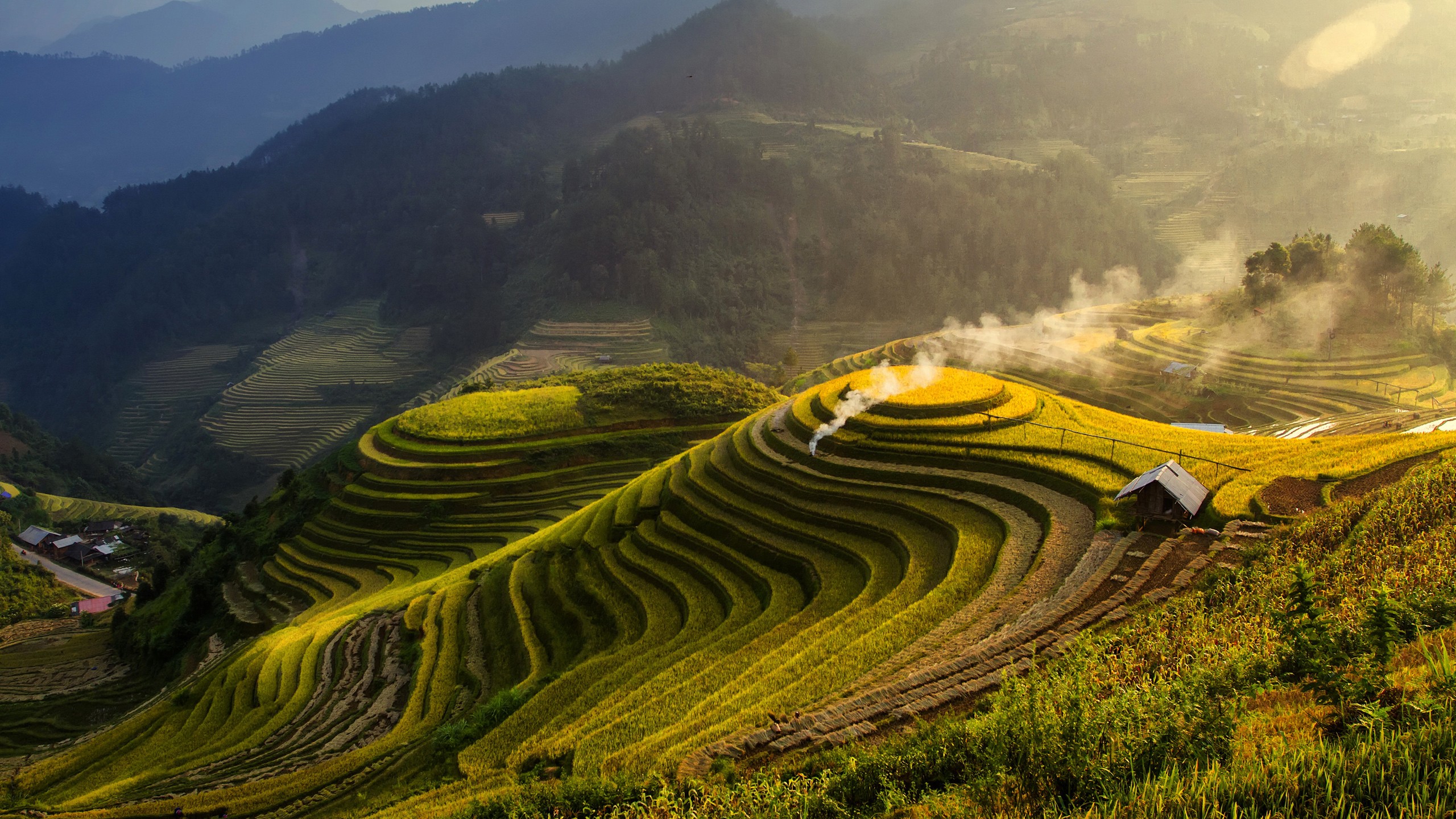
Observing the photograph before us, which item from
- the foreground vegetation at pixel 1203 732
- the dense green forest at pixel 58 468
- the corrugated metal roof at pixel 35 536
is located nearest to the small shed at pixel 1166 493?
the foreground vegetation at pixel 1203 732

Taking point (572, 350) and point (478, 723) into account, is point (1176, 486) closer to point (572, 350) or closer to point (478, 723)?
point (478, 723)

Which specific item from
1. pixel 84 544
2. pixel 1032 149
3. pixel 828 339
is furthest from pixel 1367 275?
pixel 1032 149

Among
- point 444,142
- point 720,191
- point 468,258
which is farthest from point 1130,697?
point 444,142

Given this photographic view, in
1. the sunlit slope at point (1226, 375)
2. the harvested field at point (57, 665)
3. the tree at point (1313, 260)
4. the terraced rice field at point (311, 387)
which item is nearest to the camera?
the harvested field at point (57, 665)

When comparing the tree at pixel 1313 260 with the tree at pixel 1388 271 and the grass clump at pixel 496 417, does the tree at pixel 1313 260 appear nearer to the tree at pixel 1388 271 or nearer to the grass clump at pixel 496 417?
the tree at pixel 1388 271

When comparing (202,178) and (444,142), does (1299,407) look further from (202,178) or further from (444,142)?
(202,178)
